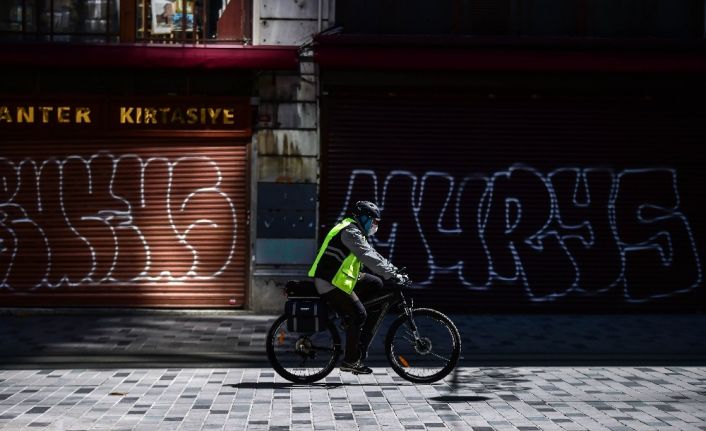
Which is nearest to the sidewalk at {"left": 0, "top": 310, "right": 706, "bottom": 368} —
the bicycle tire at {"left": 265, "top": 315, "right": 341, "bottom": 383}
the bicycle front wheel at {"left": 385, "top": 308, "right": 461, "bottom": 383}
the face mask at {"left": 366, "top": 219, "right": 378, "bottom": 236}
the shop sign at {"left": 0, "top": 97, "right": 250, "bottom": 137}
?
the bicycle front wheel at {"left": 385, "top": 308, "right": 461, "bottom": 383}

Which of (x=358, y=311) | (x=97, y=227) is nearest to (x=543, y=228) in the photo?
(x=97, y=227)

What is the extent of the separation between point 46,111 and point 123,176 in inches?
51.6

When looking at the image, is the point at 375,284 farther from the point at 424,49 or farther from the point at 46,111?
the point at 46,111

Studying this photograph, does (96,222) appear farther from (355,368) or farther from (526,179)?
(355,368)

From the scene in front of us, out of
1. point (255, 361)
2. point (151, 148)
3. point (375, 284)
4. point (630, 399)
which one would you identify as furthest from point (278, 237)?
point (630, 399)

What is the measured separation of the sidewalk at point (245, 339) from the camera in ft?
33.1

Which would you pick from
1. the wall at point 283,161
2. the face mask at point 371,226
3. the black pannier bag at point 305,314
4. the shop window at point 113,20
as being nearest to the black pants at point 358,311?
the black pannier bag at point 305,314

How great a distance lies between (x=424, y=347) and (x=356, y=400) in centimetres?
99

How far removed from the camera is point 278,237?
13.9m

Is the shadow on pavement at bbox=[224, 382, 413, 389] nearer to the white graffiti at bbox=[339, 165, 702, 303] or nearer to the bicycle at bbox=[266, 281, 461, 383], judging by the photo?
the bicycle at bbox=[266, 281, 461, 383]

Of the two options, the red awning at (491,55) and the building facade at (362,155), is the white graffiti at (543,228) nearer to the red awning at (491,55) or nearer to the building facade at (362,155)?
the building facade at (362,155)

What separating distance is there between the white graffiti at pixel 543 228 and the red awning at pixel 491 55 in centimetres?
145

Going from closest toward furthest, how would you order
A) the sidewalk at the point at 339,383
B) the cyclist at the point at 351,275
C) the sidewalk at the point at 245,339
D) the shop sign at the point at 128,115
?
the sidewalk at the point at 339,383 → the cyclist at the point at 351,275 → the sidewalk at the point at 245,339 → the shop sign at the point at 128,115

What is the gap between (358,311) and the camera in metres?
8.57
